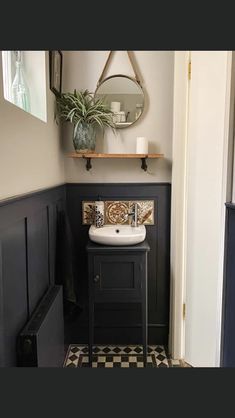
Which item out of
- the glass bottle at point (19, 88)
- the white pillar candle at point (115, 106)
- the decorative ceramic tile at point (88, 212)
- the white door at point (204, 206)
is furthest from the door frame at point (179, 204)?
the glass bottle at point (19, 88)

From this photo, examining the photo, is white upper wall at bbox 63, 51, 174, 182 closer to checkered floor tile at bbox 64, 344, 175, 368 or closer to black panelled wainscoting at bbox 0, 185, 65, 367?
black panelled wainscoting at bbox 0, 185, 65, 367

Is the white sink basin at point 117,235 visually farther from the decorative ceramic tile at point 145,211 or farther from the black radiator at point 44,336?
the black radiator at point 44,336

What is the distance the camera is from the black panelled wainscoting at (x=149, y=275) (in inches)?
86.3

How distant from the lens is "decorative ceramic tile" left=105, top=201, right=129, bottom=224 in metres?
2.21

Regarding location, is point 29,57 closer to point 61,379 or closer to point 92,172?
point 92,172

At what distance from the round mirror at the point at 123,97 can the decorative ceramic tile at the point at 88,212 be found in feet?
2.05

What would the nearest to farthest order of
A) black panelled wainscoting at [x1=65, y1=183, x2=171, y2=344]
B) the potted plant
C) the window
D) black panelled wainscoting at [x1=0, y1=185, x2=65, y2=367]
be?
black panelled wainscoting at [x1=0, y1=185, x2=65, y2=367], the window, the potted plant, black panelled wainscoting at [x1=65, y1=183, x2=171, y2=344]

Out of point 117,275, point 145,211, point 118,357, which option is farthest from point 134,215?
point 118,357

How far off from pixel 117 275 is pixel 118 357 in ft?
2.24

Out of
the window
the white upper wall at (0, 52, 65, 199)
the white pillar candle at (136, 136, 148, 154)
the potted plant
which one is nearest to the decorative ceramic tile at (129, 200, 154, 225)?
the white pillar candle at (136, 136, 148, 154)

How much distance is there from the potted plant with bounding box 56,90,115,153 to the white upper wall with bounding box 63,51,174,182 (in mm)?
134

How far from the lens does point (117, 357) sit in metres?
2.13

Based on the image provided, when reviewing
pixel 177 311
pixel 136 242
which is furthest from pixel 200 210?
pixel 177 311

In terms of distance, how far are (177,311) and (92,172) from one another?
3.91 ft
